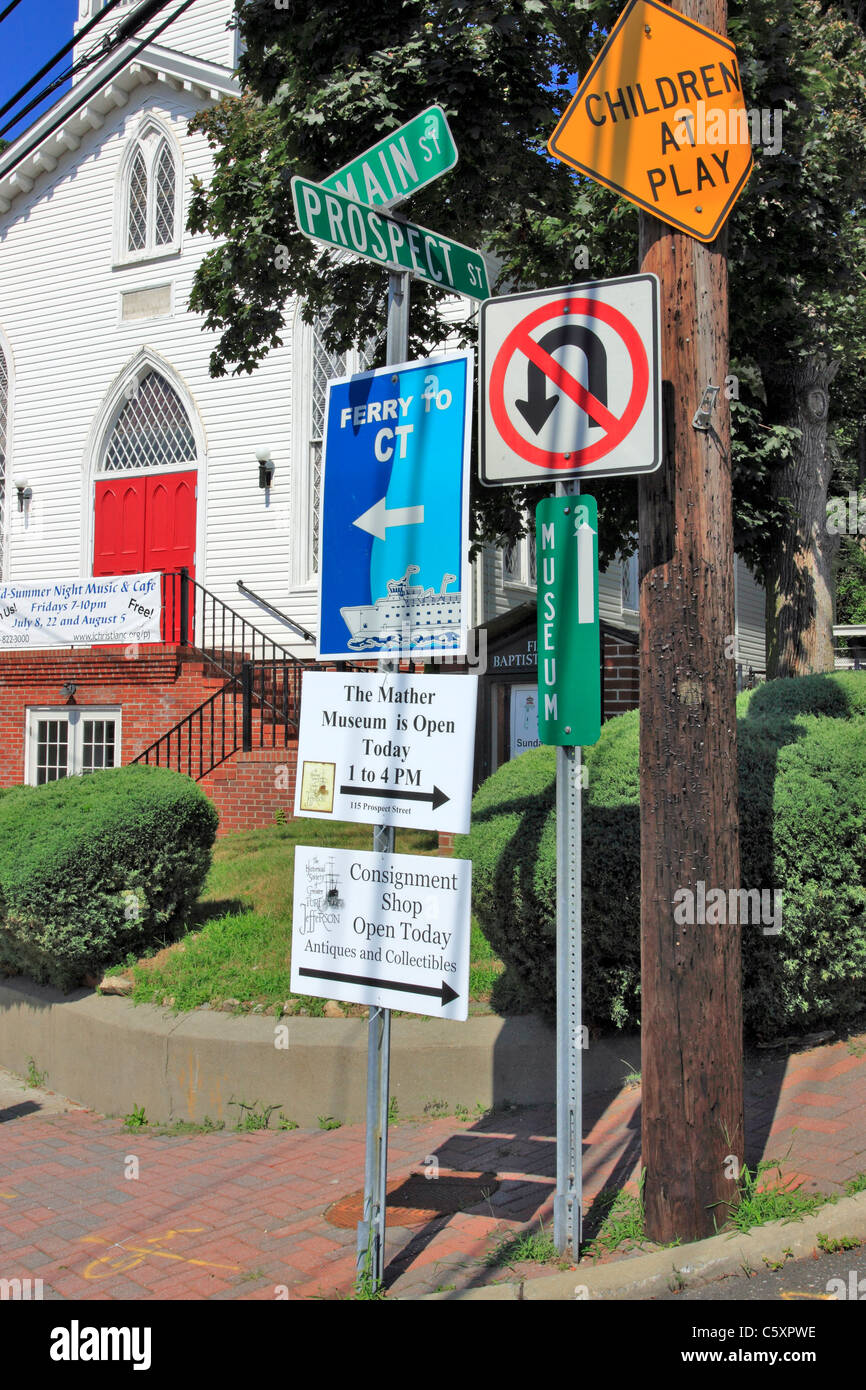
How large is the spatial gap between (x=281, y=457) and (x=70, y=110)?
5.50 metres

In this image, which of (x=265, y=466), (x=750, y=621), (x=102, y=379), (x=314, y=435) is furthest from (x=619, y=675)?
(x=750, y=621)

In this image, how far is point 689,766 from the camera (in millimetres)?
3957

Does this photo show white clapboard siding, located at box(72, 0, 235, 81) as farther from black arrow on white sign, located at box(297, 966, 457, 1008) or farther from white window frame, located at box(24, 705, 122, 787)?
black arrow on white sign, located at box(297, 966, 457, 1008)

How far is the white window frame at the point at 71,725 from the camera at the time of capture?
44.7 feet

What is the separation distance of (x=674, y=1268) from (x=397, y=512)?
2.70 metres

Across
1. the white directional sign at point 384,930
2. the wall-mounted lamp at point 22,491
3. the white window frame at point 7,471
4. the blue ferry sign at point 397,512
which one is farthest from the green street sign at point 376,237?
the white window frame at point 7,471

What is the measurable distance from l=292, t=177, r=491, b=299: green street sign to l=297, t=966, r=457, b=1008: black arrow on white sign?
2.56m

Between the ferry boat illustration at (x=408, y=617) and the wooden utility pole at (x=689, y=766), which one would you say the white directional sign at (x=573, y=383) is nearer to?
the wooden utility pole at (x=689, y=766)

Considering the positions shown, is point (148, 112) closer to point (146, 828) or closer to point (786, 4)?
point (786, 4)

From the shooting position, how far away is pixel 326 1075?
19.1ft

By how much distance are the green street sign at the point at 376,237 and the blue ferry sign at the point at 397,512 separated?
1.41 feet

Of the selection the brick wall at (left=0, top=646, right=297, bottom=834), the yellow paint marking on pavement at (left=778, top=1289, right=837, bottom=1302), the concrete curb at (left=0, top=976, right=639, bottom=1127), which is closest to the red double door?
the brick wall at (left=0, top=646, right=297, bottom=834)

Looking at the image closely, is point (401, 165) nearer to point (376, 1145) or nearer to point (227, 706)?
point (376, 1145)

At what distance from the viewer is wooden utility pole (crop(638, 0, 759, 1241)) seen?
12.6 ft
